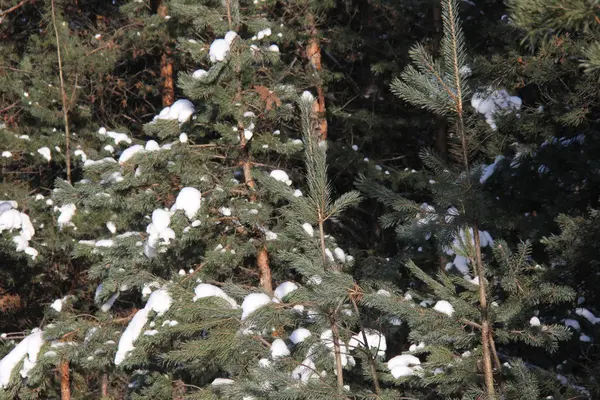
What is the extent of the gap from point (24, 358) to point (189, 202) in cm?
381

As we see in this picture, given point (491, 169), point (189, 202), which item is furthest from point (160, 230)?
point (491, 169)

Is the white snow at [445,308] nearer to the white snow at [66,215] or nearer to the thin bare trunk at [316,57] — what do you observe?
the thin bare trunk at [316,57]

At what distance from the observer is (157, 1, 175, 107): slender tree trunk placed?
11.6 metres

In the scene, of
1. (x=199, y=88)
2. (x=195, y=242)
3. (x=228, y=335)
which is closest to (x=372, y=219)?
(x=195, y=242)

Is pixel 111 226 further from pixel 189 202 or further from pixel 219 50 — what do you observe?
pixel 219 50

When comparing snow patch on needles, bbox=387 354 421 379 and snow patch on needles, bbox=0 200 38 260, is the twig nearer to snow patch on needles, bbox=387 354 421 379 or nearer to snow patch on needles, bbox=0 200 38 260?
snow patch on needles, bbox=0 200 38 260

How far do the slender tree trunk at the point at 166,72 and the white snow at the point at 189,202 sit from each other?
4959 mm

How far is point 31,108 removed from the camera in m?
11.5

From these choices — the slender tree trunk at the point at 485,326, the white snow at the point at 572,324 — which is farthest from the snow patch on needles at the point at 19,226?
the slender tree trunk at the point at 485,326

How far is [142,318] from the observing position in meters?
6.96

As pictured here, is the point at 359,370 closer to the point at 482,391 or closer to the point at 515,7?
the point at 482,391

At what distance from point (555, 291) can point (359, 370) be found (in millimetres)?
3170

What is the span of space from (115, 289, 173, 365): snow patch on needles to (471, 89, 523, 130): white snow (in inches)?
167

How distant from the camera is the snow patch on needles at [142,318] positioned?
663 cm
